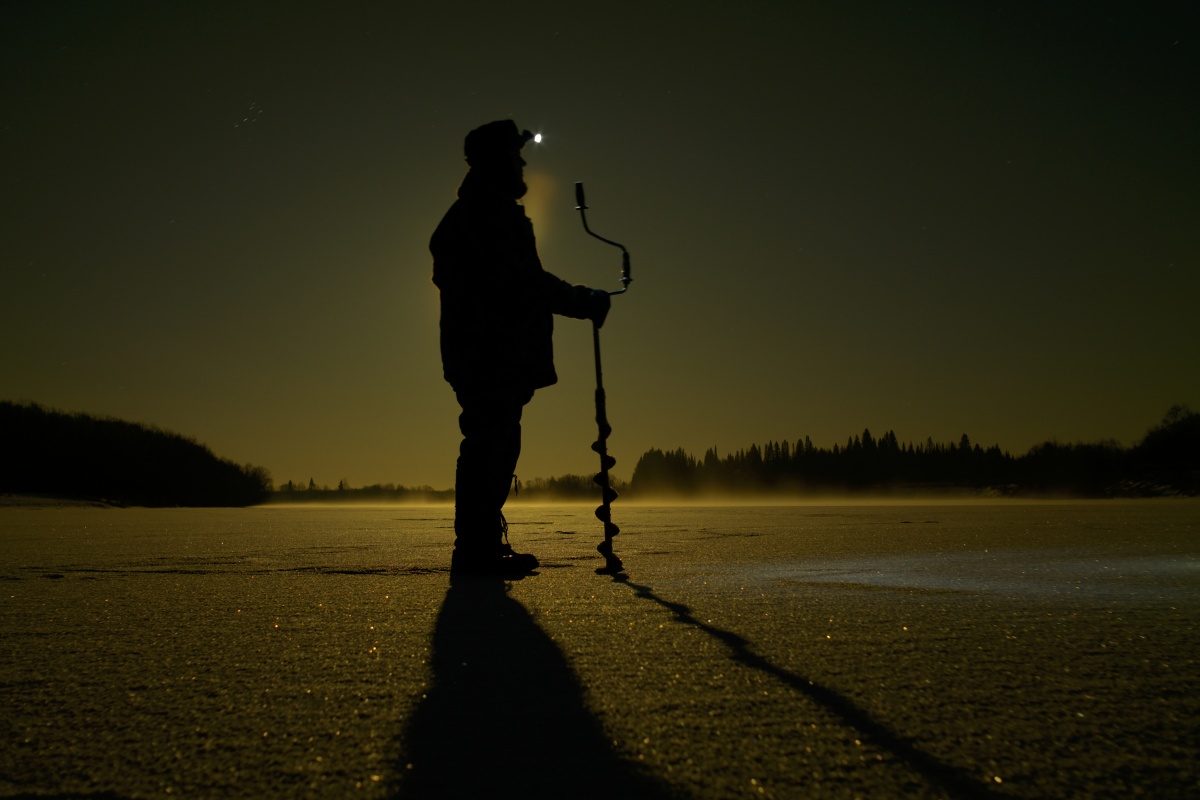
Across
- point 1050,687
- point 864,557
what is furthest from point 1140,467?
point 1050,687

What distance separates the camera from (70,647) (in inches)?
63.6

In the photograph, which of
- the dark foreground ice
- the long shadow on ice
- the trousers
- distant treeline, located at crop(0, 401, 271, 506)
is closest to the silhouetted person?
the trousers

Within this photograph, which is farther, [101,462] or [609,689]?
[101,462]

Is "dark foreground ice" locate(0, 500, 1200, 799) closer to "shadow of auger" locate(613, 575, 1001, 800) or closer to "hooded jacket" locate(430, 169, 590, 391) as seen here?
"shadow of auger" locate(613, 575, 1001, 800)

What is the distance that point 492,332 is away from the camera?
351cm

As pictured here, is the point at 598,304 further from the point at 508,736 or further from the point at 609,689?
the point at 508,736

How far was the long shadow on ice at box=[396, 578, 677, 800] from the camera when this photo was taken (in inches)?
33.1

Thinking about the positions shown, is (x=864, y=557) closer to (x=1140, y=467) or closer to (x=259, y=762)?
(x=259, y=762)

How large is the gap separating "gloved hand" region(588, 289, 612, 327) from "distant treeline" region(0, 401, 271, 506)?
27.3 m

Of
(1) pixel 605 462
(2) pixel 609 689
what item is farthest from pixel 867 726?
(1) pixel 605 462

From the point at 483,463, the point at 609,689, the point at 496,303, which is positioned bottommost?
the point at 609,689

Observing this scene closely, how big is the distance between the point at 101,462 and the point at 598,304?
33174 millimetres

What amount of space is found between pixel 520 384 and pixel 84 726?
2518 mm

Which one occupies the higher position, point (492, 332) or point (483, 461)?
point (492, 332)
